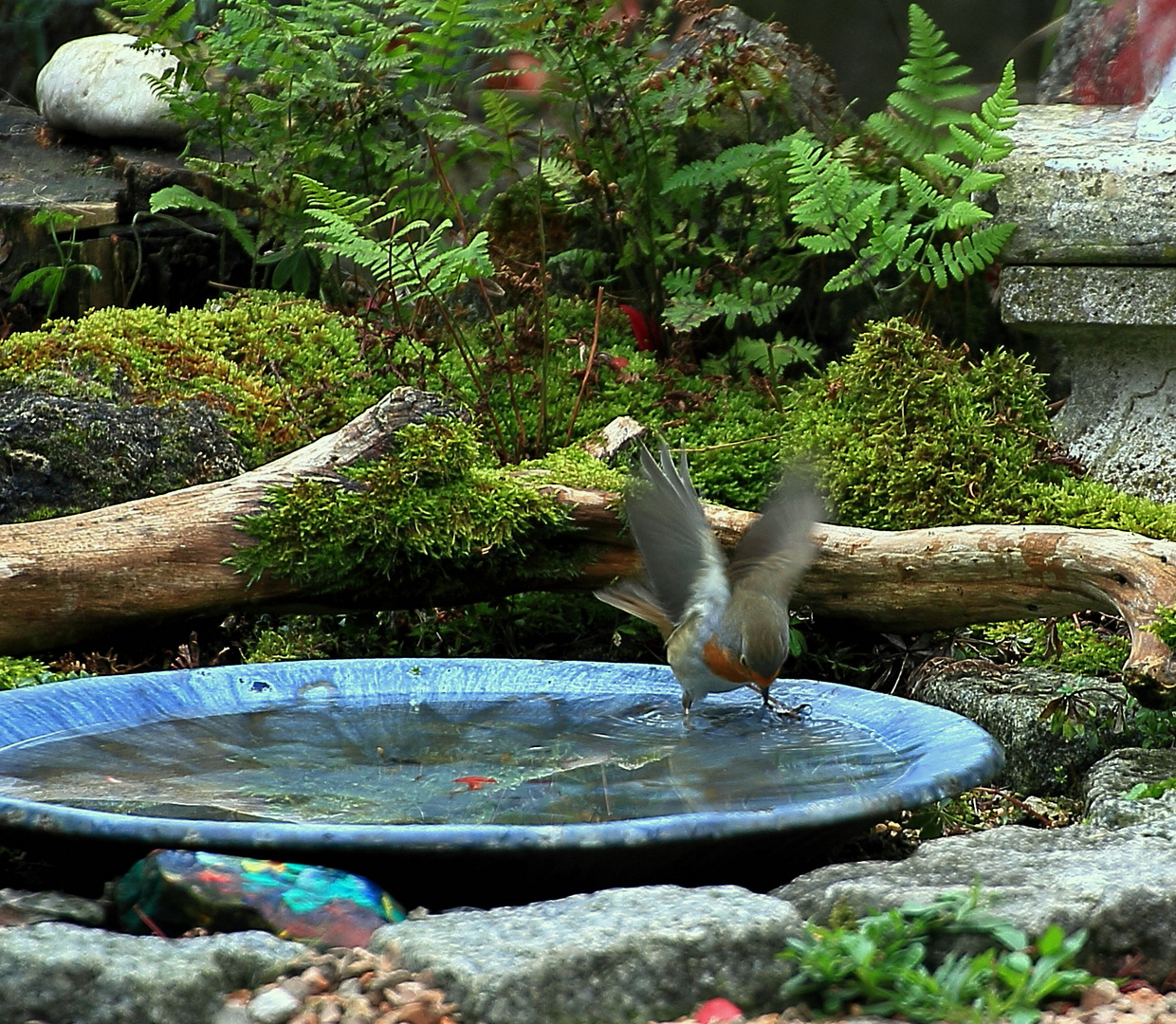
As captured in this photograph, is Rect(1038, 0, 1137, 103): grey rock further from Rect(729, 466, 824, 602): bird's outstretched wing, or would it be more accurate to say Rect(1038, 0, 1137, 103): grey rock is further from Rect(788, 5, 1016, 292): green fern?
Rect(729, 466, 824, 602): bird's outstretched wing

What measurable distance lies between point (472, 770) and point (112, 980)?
111cm

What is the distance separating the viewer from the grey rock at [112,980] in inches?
75.6

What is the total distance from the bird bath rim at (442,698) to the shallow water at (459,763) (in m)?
0.07

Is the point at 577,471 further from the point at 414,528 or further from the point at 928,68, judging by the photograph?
the point at 928,68

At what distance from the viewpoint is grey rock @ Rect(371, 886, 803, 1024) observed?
6.32 ft

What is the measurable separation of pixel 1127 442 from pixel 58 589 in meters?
3.48

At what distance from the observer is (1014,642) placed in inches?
165

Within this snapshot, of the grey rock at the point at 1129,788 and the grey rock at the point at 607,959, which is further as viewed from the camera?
the grey rock at the point at 1129,788

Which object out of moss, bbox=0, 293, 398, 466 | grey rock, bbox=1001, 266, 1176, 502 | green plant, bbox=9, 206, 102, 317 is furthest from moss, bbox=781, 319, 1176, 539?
green plant, bbox=9, 206, 102, 317

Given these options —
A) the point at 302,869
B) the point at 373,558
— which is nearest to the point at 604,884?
the point at 302,869

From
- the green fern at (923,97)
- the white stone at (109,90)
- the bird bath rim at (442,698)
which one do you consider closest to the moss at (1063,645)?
the bird bath rim at (442,698)

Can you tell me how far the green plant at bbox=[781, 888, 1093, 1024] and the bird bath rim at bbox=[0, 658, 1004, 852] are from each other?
35 cm

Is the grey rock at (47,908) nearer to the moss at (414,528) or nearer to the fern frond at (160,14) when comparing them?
the moss at (414,528)

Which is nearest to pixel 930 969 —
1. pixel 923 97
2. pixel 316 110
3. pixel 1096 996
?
pixel 1096 996
